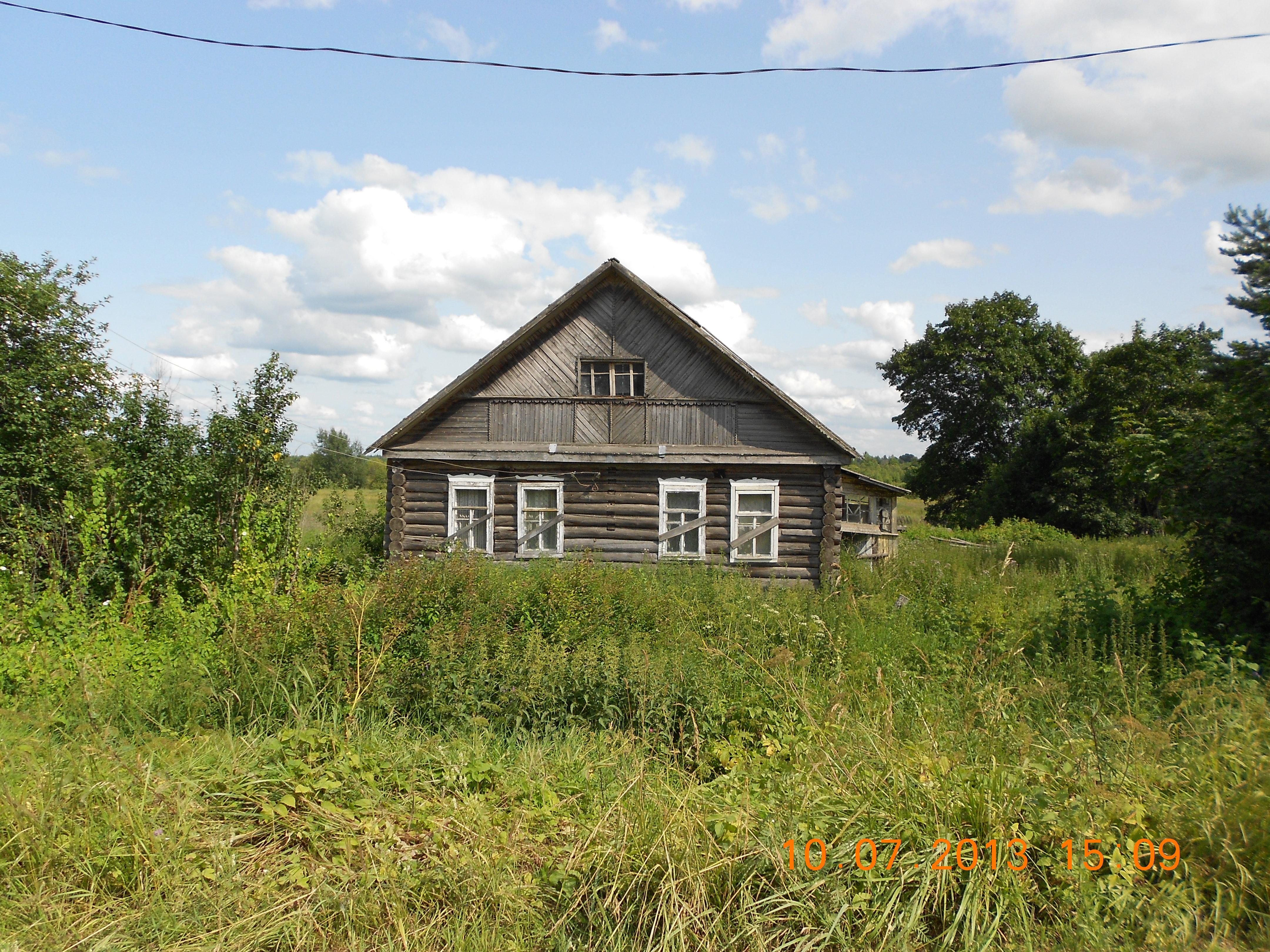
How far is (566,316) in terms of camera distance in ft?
45.3

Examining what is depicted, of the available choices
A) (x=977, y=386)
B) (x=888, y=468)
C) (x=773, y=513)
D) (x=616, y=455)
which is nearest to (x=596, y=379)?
(x=616, y=455)

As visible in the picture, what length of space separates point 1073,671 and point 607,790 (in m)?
4.52

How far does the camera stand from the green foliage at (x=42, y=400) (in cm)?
918

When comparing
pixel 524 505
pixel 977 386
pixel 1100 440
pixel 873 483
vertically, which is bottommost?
pixel 524 505

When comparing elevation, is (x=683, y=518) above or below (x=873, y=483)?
below

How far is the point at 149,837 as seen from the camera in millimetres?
3422

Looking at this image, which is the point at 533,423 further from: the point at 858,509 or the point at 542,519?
the point at 858,509

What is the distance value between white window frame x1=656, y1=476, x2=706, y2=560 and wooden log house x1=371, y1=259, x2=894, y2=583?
28mm

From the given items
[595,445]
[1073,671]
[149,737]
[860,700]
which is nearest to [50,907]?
[149,737]

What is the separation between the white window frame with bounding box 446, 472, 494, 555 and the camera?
44.8 ft

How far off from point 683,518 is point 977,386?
85.3ft

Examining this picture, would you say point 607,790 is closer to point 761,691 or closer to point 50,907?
point 761,691

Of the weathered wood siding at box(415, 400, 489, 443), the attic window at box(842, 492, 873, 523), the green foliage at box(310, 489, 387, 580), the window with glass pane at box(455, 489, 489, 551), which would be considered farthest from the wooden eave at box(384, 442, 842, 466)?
the attic window at box(842, 492, 873, 523)

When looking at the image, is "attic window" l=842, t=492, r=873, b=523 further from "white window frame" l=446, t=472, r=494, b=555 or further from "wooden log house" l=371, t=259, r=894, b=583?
"white window frame" l=446, t=472, r=494, b=555
